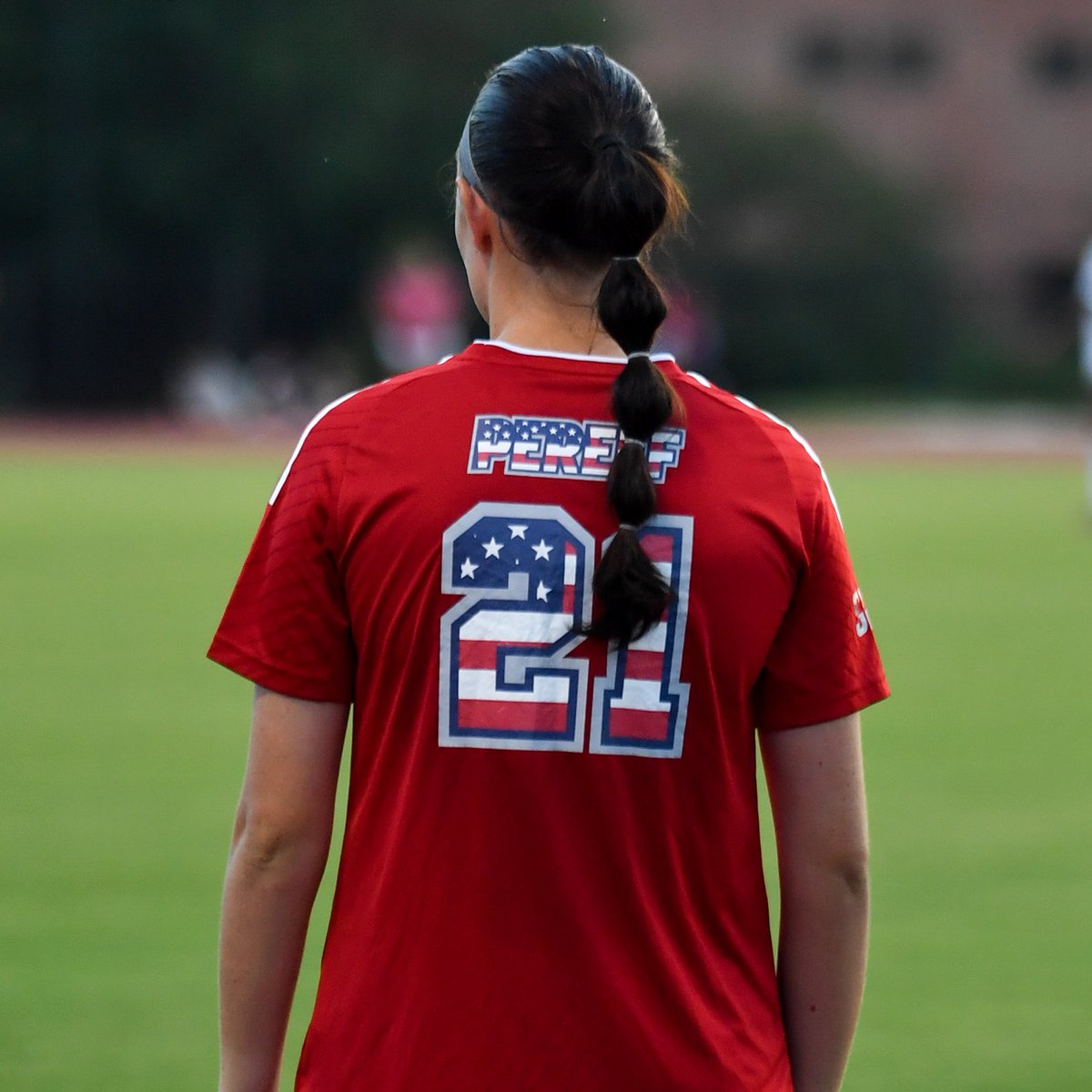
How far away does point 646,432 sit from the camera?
196 cm

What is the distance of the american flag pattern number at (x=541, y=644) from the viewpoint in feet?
6.41

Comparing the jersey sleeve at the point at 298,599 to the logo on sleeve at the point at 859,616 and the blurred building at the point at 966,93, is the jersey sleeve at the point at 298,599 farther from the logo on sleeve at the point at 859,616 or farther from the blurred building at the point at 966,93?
the blurred building at the point at 966,93

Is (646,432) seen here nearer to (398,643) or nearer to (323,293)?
(398,643)

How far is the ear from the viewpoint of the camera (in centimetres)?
209

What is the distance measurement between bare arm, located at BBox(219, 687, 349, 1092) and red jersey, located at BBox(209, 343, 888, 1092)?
0.08 metres

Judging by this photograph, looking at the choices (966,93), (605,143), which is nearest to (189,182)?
(966,93)

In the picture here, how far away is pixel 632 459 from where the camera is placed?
193 centimetres

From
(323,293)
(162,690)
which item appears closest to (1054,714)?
(162,690)

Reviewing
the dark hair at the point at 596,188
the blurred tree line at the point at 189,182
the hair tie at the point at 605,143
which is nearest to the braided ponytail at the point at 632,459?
the dark hair at the point at 596,188

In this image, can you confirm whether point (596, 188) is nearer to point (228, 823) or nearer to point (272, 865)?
point (272, 865)

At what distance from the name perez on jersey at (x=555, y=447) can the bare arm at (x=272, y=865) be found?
0.34 metres

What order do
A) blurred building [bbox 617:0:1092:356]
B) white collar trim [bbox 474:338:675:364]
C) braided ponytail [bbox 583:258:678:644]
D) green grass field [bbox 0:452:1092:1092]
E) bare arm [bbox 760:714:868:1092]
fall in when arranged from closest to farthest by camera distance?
1. braided ponytail [bbox 583:258:678:644]
2. white collar trim [bbox 474:338:675:364]
3. bare arm [bbox 760:714:868:1092]
4. green grass field [bbox 0:452:1092:1092]
5. blurred building [bbox 617:0:1092:356]

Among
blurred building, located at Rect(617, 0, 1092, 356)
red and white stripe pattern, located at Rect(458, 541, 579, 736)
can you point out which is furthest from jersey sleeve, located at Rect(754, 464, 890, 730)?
blurred building, located at Rect(617, 0, 1092, 356)

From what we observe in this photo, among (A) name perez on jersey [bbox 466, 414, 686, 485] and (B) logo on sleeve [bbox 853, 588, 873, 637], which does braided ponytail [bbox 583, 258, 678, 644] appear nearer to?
(A) name perez on jersey [bbox 466, 414, 686, 485]
